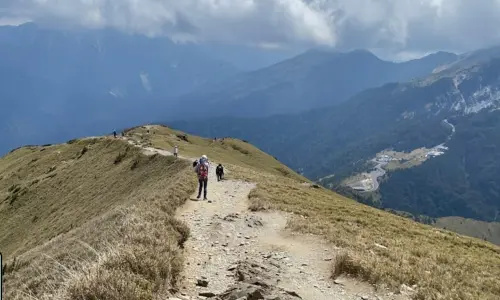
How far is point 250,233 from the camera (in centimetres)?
2386

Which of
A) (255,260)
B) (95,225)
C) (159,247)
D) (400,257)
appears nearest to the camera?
(159,247)

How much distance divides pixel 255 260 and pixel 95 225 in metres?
13.9

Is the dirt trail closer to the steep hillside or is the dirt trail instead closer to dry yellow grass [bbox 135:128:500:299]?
the steep hillside

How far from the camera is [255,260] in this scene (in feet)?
59.6

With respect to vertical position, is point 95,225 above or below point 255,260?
below

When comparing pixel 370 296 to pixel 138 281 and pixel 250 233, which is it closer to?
pixel 138 281

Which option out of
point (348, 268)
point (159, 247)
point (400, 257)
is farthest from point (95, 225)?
point (400, 257)

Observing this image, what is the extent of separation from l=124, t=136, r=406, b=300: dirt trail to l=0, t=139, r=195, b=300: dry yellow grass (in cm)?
102

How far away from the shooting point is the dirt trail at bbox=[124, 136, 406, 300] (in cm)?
1466

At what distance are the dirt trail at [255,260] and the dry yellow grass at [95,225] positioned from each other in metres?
1.02

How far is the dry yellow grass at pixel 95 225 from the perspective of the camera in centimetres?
1254

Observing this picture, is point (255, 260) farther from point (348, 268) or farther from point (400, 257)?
point (400, 257)

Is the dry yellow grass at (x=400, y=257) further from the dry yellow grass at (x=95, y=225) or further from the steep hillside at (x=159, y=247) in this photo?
the dry yellow grass at (x=95, y=225)

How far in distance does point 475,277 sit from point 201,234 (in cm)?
1257
